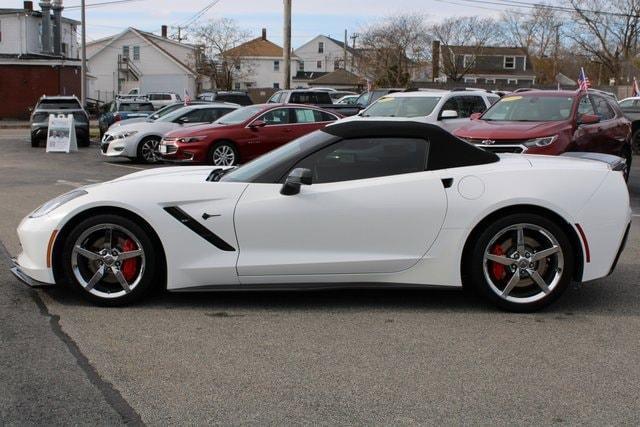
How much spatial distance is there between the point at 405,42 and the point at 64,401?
2178 inches

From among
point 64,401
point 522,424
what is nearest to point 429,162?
point 522,424

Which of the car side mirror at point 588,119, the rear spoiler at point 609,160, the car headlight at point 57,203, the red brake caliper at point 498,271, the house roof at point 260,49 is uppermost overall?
the house roof at point 260,49

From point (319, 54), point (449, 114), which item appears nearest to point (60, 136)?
point (449, 114)

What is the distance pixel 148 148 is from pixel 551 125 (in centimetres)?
983

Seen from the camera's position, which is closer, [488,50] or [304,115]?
[304,115]

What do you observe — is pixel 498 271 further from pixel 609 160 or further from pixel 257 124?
pixel 257 124

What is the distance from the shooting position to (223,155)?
1537cm

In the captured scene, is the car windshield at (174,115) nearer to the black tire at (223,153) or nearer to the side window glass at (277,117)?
the black tire at (223,153)

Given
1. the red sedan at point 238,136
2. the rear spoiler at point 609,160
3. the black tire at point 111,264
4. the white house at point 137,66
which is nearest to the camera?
the black tire at point 111,264

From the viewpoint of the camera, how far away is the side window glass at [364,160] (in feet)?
17.2

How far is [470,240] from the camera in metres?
5.19

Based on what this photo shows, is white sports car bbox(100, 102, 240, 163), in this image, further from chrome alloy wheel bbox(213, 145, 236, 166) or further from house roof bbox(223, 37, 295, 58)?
house roof bbox(223, 37, 295, 58)

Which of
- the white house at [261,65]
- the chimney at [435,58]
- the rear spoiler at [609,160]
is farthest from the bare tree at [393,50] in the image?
the rear spoiler at [609,160]

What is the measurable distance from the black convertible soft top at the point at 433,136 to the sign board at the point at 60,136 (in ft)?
56.6
